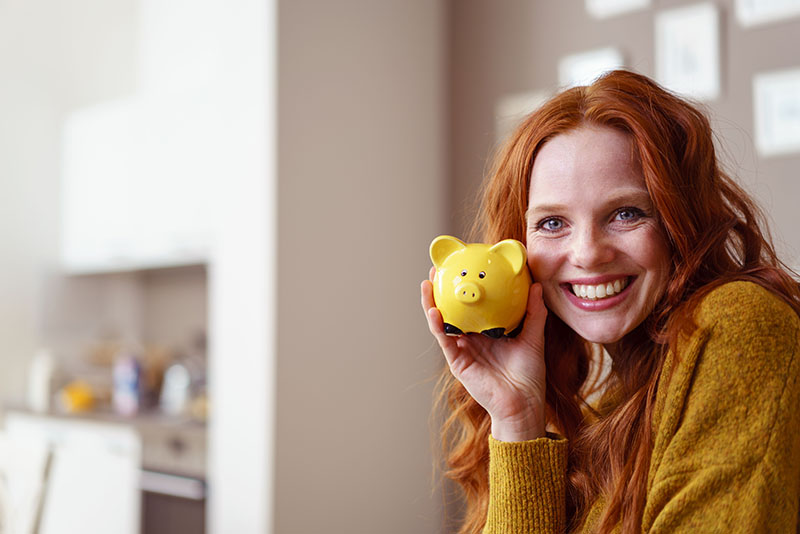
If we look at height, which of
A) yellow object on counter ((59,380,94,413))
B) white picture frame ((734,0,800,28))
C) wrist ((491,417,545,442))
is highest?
white picture frame ((734,0,800,28))

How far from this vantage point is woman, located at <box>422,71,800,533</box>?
77 cm

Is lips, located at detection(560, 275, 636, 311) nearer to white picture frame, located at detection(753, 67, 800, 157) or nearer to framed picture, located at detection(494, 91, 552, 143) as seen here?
white picture frame, located at detection(753, 67, 800, 157)

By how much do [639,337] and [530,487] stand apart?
0.89 ft

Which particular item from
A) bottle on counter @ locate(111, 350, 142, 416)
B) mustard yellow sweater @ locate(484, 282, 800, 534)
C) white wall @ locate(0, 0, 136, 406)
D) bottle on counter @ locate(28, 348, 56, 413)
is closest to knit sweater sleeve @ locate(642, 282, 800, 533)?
mustard yellow sweater @ locate(484, 282, 800, 534)

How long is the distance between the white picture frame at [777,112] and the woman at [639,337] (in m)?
1.59

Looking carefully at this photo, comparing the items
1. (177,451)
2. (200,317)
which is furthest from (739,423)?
(200,317)

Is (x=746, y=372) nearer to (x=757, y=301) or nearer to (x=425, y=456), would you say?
(x=757, y=301)

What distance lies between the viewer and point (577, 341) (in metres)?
1.18

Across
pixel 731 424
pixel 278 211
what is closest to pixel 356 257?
pixel 278 211

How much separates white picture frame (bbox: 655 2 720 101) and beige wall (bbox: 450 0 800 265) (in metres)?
0.03

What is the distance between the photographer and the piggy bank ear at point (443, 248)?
104cm

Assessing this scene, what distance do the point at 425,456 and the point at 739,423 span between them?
7.79 ft

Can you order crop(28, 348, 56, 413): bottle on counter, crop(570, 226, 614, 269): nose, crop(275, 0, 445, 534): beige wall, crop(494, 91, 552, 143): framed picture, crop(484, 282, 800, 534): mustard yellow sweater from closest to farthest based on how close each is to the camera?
crop(484, 282, 800, 534): mustard yellow sweater → crop(570, 226, 614, 269): nose → crop(275, 0, 445, 534): beige wall → crop(494, 91, 552, 143): framed picture → crop(28, 348, 56, 413): bottle on counter

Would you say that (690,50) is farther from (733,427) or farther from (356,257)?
(733,427)
